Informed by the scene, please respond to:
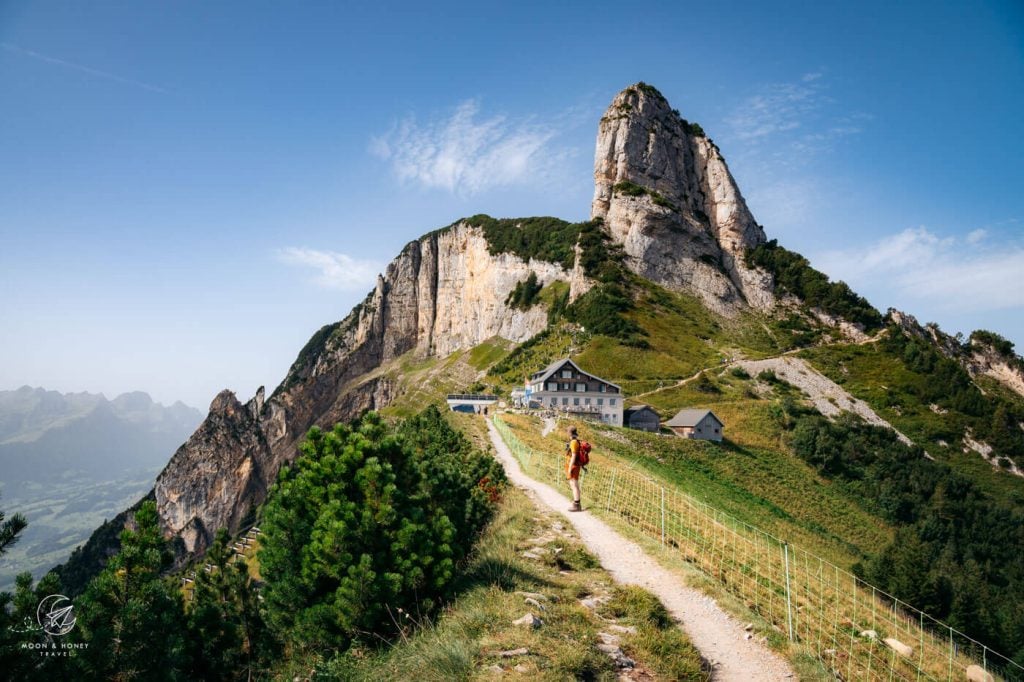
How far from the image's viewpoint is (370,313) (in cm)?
16200

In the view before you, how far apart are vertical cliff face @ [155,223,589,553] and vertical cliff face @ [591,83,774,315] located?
59.7 feet

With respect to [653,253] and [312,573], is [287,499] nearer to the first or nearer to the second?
[312,573]

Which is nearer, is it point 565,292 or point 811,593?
point 811,593

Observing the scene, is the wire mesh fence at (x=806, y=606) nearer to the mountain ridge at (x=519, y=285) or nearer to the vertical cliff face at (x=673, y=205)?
the mountain ridge at (x=519, y=285)

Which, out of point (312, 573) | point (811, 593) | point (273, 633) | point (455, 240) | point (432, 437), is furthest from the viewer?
point (455, 240)

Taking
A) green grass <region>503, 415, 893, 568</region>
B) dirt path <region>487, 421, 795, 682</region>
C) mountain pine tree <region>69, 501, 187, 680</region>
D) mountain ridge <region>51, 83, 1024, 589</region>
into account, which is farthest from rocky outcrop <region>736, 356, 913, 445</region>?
mountain pine tree <region>69, 501, 187, 680</region>

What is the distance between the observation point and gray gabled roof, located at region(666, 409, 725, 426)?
2089 inches

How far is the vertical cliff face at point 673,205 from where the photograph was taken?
10444 cm

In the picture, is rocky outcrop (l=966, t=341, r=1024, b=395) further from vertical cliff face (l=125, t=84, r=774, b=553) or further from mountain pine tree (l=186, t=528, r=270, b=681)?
mountain pine tree (l=186, t=528, r=270, b=681)

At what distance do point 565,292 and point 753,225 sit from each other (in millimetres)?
44794

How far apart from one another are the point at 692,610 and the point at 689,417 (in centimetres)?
4738


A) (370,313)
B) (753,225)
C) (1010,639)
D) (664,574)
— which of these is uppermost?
(753,225)

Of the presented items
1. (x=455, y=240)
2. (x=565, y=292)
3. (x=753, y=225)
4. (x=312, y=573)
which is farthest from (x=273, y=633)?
(x=455, y=240)

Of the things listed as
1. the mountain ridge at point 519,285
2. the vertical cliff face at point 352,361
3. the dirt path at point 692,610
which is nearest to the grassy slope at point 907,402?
the mountain ridge at point 519,285
